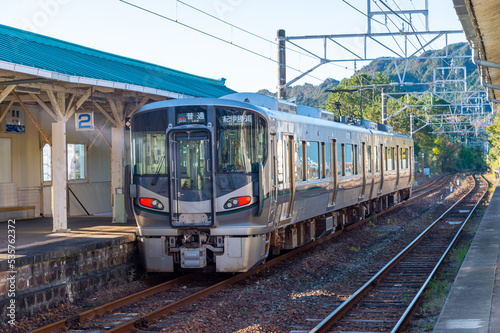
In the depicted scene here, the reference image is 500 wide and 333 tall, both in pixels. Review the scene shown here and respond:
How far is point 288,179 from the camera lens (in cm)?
1215

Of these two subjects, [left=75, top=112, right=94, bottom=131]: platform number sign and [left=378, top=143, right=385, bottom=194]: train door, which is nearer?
[left=75, top=112, right=94, bottom=131]: platform number sign

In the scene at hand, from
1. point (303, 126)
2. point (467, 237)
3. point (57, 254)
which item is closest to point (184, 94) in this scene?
point (303, 126)

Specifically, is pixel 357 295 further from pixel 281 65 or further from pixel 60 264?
pixel 281 65

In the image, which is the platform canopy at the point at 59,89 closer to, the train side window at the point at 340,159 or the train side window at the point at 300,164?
the train side window at the point at 300,164

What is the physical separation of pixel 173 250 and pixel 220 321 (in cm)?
253

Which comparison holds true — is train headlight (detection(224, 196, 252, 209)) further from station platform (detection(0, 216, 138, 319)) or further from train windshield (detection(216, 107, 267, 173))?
station platform (detection(0, 216, 138, 319))

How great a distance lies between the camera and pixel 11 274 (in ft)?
28.3

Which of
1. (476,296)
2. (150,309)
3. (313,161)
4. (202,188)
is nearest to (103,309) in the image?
(150,309)

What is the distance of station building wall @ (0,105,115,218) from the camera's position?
49.8 feet

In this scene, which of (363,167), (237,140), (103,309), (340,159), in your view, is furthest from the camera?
(363,167)

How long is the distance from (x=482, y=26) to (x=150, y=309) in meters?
6.41

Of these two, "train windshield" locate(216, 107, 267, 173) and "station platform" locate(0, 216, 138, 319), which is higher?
"train windshield" locate(216, 107, 267, 173)

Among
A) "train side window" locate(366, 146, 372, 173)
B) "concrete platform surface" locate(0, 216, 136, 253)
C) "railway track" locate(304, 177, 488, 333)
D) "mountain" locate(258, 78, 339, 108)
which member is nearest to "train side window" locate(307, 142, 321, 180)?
"railway track" locate(304, 177, 488, 333)

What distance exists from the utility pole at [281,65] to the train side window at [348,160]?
230 cm
